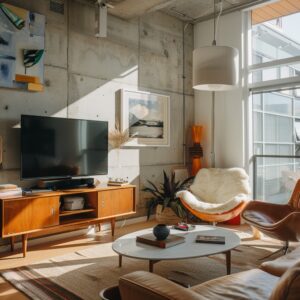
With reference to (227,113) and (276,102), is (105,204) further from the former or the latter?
(276,102)

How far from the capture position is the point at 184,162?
5.94 meters

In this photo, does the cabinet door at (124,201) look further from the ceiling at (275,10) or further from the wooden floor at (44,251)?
the ceiling at (275,10)

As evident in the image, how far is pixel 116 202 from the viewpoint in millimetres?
4305

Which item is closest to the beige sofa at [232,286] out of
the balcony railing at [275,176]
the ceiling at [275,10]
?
the balcony railing at [275,176]

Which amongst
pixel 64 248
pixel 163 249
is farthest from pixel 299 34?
pixel 64 248

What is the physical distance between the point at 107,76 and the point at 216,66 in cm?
192

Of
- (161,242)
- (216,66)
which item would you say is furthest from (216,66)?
(161,242)

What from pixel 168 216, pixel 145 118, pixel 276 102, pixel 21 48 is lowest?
pixel 168 216

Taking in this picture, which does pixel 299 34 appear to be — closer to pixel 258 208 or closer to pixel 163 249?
pixel 258 208

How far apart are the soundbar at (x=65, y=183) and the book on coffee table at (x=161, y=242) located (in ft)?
4.89

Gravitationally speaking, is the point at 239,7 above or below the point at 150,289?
above

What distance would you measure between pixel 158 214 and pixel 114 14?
299cm

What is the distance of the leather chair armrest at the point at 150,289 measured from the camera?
1.27 m

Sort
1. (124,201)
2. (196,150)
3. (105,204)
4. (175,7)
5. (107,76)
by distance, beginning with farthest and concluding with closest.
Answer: (196,150) → (175,7) → (107,76) → (124,201) → (105,204)
